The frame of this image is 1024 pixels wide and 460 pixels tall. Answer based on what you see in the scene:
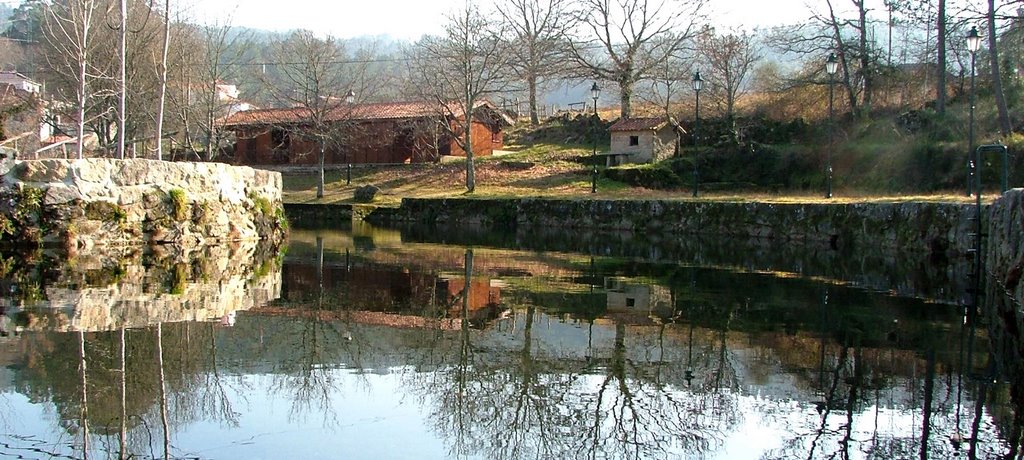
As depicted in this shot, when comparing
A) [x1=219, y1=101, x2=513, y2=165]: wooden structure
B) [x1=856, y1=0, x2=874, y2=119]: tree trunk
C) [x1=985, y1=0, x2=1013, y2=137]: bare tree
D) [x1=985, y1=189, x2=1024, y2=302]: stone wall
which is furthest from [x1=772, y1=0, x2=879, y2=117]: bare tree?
[x1=985, y1=189, x2=1024, y2=302]: stone wall

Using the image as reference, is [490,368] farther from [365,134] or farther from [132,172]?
[365,134]

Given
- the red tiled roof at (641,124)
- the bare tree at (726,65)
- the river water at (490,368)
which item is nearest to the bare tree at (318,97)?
the red tiled roof at (641,124)

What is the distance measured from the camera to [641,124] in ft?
136

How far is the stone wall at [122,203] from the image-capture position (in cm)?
1717

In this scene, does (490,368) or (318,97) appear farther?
(318,97)

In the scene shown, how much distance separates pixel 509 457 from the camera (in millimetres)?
5465

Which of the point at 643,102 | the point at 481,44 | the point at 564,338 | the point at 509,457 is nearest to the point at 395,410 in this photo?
the point at 509,457

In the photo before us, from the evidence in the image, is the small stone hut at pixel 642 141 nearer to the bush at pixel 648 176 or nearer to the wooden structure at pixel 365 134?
the bush at pixel 648 176

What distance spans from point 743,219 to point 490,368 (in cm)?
2094

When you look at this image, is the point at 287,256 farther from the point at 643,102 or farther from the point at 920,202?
the point at 643,102

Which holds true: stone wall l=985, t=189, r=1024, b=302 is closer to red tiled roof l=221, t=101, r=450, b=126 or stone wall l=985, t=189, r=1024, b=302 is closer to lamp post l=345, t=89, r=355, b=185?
red tiled roof l=221, t=101, r=450, b=126

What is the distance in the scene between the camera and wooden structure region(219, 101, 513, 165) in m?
44.7

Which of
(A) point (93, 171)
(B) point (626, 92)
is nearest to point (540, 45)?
(B) point (626, 92)

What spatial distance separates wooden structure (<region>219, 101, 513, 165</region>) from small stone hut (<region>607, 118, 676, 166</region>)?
25.0 feet
